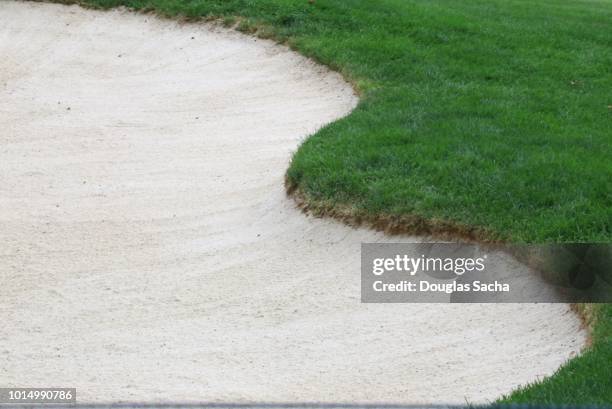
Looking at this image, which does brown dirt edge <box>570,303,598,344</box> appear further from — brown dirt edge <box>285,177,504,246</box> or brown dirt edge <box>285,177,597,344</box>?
brown dirt edge <box>285,177,504,246</box>

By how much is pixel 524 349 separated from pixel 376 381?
106 cm

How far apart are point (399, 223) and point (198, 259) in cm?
176

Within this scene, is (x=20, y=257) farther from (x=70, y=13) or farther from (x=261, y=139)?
(x=70, y=13)

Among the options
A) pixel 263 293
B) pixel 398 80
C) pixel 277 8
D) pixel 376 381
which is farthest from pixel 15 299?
pixel 277 8

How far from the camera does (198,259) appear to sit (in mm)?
10016

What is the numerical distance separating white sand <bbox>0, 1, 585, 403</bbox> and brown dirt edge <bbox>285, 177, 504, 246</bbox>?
12cm

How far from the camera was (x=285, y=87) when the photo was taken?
14.4m

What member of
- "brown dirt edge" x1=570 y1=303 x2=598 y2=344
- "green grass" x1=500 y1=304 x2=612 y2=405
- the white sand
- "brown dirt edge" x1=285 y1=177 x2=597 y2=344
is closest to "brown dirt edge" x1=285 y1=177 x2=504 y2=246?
"brown dirt edge" x1=285 y1=177 x2=597 y2=344

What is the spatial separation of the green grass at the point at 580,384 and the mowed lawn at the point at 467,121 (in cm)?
1

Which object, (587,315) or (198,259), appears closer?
(587,315)

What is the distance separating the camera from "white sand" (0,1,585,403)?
7.82 m

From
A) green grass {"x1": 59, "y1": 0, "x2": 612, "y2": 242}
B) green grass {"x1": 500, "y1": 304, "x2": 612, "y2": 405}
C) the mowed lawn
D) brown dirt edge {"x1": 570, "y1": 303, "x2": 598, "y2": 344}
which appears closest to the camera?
green grass {"x1": 500, "y1": 304, "x2": 612, "y2": 405}

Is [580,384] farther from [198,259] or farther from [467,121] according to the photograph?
[467,121]

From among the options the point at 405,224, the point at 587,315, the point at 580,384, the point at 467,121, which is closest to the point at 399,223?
the point at 405,224
